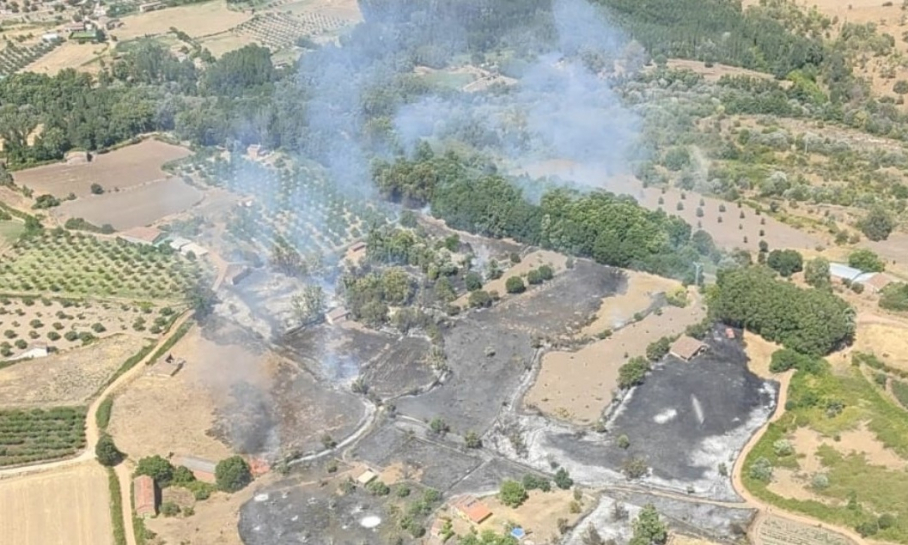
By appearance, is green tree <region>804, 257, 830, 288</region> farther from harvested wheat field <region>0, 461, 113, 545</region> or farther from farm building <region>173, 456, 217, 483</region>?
harvested wheat field <region>0, 461, 113, 545</region>

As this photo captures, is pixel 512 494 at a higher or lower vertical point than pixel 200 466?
higher

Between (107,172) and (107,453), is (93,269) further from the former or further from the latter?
(107,453)

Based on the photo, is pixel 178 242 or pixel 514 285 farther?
pixel 178 242

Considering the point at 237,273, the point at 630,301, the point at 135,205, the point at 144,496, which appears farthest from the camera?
the point at 135,205

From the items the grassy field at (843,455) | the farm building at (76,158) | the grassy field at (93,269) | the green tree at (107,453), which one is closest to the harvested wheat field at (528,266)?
the grassy field at (843,455)

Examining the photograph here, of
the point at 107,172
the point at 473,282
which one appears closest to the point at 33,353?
the point at 473,282

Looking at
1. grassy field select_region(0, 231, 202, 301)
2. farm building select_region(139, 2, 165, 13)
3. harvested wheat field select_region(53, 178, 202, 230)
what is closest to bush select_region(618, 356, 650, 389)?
grassy field select_region(0, 231, 202, 301)
